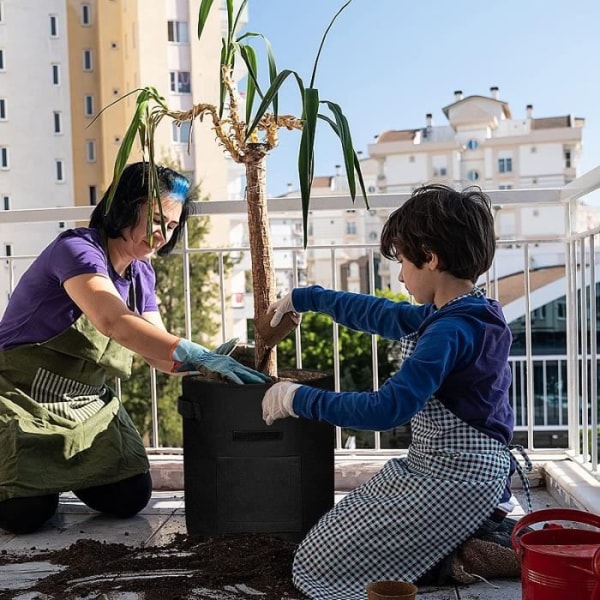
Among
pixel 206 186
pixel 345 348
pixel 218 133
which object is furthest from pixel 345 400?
pixel 206 186

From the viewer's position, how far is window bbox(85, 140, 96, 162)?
111 ft

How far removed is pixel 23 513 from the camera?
86.0 inches

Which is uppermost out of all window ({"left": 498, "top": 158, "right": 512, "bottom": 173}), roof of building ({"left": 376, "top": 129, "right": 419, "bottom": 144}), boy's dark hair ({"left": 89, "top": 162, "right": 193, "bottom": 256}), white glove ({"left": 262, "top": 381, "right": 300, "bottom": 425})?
roof of building ({"left": 376, "top": 129, "right": 419, "bottom": 144})

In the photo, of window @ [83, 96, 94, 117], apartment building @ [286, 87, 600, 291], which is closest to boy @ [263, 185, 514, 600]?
window @ [83, 96, 94, 117]

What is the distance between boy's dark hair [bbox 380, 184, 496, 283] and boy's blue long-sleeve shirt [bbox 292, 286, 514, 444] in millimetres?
81

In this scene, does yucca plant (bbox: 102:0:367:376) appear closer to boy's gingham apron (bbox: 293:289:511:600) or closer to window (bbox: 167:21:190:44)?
boy's gingham apron (bbox: 293:289:511:600)

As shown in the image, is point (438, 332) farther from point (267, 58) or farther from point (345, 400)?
point (267, 58)

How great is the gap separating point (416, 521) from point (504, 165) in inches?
2313

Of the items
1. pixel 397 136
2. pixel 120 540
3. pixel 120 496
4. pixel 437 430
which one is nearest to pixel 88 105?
pixel 397 136

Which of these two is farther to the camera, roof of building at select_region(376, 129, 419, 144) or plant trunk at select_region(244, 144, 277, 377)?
roof of building at select_region(376, 129, 419, 144)

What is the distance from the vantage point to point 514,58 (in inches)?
2557

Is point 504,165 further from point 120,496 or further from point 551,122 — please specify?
point 120,496

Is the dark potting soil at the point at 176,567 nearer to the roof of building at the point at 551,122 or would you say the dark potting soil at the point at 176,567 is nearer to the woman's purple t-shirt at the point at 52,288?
the woman's purple t-shirt at the point at 52,288

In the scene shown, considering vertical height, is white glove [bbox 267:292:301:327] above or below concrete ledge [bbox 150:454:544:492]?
above
